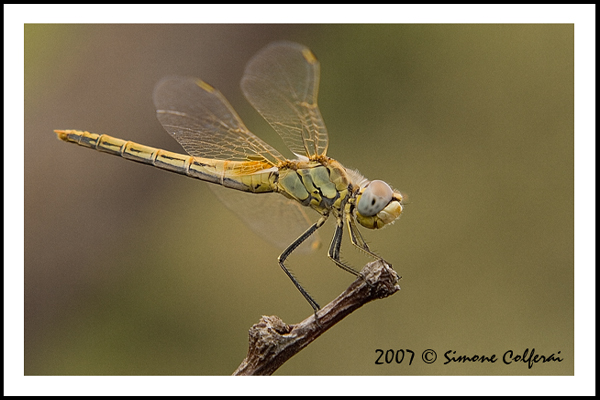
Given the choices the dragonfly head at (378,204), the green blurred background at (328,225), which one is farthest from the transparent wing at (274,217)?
the green blurred background at (328,225)

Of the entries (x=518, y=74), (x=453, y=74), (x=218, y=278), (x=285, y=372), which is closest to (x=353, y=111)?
(x=453, y=74)

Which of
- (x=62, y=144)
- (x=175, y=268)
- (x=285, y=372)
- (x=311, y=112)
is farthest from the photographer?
(x=175, y=268)

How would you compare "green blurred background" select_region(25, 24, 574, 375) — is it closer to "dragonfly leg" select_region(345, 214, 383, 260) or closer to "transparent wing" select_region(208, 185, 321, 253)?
"transparent wing" select_region(208, 185, 321, 253)

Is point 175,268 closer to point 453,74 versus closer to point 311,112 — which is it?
point 311,112

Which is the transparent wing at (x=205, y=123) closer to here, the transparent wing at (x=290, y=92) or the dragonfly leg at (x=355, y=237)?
the transparent wing at (x=290, y=92)

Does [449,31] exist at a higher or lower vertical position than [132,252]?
higher

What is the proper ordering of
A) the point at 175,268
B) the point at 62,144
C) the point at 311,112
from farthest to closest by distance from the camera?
the point at 175,268
the point at 62,144
the point at 311,112

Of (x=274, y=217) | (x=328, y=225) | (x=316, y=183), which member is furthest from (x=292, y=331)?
(x=328, y=225)
